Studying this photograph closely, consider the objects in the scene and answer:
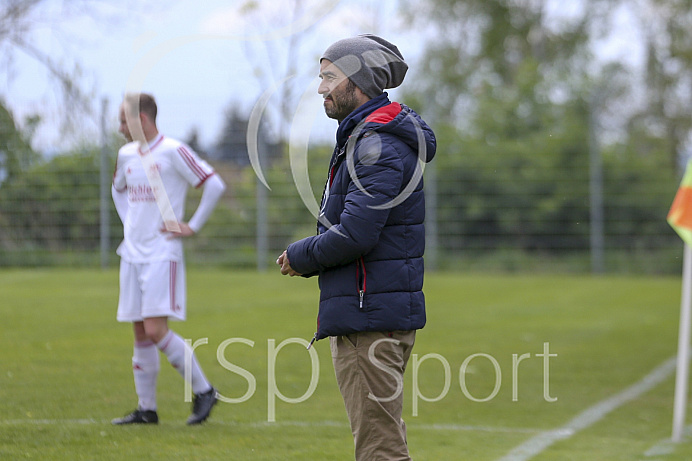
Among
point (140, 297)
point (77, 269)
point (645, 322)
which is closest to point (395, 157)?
point (140, 297)

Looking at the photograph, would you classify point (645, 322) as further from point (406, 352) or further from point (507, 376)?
point (406, 352)

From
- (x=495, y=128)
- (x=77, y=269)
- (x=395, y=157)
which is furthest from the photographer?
(x=495, y=128)

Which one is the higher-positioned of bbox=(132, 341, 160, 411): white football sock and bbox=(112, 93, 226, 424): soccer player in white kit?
bbox=(112, 93, 226, 424): soccer player in white kit

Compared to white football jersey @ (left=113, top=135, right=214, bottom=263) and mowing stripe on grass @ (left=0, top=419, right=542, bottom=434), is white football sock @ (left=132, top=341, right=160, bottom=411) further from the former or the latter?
white football jersey @ (left=113, top=135, right=214, bottom=263)

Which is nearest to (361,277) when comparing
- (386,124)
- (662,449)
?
(386,124)

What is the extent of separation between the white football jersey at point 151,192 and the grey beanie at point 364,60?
2.23 metres

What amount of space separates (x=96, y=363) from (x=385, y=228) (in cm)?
517

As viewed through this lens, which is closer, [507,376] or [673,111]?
[507,376]

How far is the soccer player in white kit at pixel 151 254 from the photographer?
18.1 ft

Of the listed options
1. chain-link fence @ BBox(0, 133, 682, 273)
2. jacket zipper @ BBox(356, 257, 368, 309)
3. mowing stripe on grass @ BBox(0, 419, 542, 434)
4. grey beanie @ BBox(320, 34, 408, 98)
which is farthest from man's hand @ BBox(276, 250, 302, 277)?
chain-link fence @ BBox(0, 133, 682, 273)

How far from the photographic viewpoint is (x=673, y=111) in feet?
113

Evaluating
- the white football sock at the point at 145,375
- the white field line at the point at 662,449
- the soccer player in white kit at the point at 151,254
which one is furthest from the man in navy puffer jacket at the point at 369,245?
the white field line at the point at 662,449

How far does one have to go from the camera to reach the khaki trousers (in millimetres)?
3521

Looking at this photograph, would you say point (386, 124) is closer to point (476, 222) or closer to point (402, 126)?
point (402, 126)
